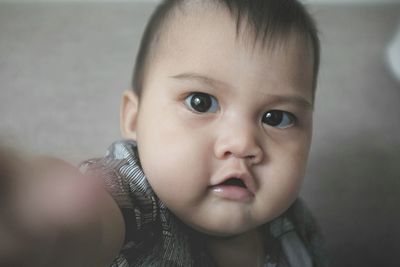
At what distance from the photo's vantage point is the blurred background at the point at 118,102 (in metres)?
0.66

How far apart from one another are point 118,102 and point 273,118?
361mm

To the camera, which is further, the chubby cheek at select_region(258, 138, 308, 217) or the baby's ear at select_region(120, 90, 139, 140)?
the baby's ear at select_region(120, 90, 139, 140)

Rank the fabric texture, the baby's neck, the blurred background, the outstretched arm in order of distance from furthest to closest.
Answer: the blurred background, the baby's neck, the fabric texture, the outstretched arm

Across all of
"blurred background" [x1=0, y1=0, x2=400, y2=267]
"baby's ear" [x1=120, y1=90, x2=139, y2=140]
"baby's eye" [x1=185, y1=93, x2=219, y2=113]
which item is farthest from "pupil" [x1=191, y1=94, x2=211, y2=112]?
"blurred background" [x1=0, y1=0, x2=400, y2=267]

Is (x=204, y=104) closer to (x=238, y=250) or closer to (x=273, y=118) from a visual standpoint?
(x=273, y=118)

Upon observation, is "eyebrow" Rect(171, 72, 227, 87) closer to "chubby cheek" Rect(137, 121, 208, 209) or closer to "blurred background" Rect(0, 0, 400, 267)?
"chubby cheek" Rect(137, 121, 208, 209)

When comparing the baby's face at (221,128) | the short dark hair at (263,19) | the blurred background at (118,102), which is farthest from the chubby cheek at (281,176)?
the blurred background at (118,102)

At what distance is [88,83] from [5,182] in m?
0.53

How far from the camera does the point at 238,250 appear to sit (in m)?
0.51

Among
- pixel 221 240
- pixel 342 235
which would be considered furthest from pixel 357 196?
pixel 221 240

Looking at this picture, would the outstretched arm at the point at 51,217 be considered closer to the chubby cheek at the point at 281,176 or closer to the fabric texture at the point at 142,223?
the fabric texture at the point at 142,223

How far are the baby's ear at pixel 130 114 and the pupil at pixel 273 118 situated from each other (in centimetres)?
17

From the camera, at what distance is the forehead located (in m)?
0.41

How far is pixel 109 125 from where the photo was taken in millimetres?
702
